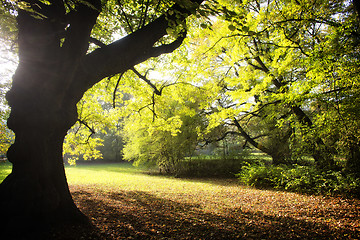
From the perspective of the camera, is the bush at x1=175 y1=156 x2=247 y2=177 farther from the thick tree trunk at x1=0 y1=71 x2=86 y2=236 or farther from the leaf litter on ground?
the thick tree trunk at x1=0 y1=71 x2=86 y2=236

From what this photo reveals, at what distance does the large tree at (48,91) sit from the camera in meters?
3.15

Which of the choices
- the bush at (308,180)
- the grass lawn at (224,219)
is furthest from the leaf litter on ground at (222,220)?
the bush at (308,180)

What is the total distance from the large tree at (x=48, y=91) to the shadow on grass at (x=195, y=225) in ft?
2.76

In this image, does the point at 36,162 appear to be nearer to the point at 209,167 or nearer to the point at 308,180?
the point at 308,180

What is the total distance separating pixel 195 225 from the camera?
4.03 metres

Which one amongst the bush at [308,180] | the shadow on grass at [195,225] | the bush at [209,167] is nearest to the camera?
the shadow on grass at [195,225]

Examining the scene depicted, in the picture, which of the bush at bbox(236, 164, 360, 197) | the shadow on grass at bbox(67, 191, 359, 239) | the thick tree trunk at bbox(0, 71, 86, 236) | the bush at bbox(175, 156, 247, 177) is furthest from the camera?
the bush at bbox(175, 156, 247, 177)

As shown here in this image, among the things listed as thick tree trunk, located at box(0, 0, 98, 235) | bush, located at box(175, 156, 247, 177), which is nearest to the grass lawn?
thick tree trunk, located at box(0, 0, 98, 235)

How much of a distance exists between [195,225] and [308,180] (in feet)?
19.8

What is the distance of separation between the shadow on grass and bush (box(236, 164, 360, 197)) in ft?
11.0

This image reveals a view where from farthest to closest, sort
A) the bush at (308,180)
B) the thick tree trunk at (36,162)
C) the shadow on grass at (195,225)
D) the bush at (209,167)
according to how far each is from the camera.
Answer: the bush at (209,167) → the bush at (308,180) → the shadow on grass at (195,225) → the thick tree trunk at (36,162)

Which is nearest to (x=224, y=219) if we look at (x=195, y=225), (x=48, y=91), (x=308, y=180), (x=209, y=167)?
(x=195, y=225)

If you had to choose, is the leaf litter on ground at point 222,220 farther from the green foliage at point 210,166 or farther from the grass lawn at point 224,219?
the green foliage at point 210,166

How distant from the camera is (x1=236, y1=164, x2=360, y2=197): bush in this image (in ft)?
21.1
